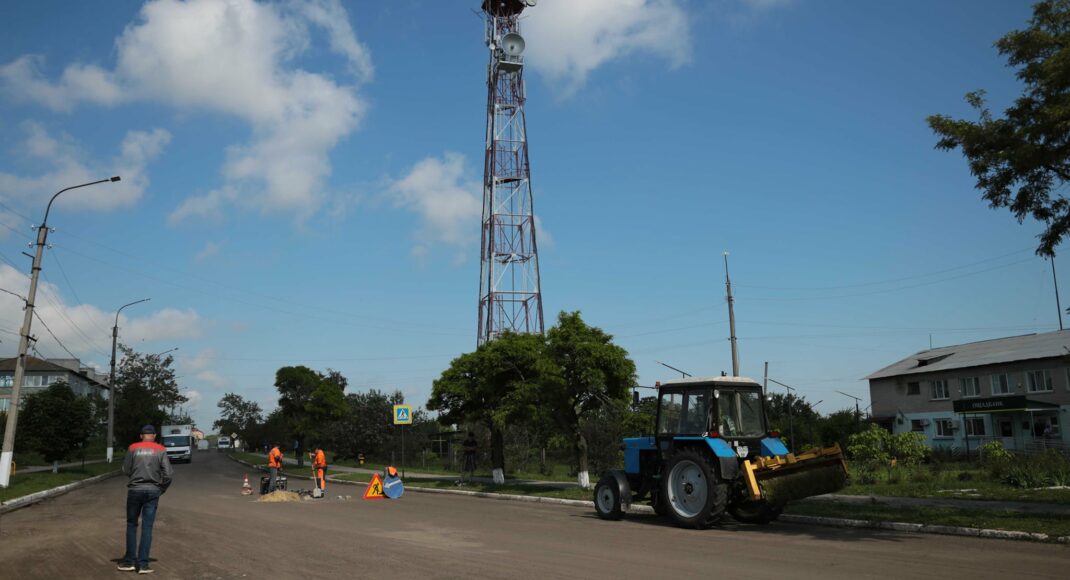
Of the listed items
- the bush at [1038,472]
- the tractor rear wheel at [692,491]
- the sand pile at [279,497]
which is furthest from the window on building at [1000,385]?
the sand pile at [279,497]

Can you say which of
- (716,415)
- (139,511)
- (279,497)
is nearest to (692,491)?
(716,415)

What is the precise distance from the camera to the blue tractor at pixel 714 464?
41.3ft

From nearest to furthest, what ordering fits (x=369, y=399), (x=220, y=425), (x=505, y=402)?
(x=505, y=402), (x=369, y=399), (x=220, y=425)

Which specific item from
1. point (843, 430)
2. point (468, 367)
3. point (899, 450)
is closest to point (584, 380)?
point (468, 367)

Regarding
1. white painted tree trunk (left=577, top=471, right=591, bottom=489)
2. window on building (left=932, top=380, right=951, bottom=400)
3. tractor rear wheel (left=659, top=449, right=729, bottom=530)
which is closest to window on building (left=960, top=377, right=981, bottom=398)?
window on building (left=932, top=380, right=951, bottom=400)

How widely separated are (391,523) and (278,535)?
2.61 metres

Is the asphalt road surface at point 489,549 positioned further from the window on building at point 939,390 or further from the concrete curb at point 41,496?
the window on building at point 939,390

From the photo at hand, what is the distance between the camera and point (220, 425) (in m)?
155

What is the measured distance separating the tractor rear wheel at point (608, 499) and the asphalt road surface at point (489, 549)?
0.32 meters

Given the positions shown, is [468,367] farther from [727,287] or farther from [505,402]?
[727,287]

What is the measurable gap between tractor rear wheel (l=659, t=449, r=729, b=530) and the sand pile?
11605 millimetres

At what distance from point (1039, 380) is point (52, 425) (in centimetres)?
4682

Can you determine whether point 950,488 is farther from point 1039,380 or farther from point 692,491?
point 1039,380

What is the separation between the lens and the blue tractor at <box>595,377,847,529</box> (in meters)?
12.6
